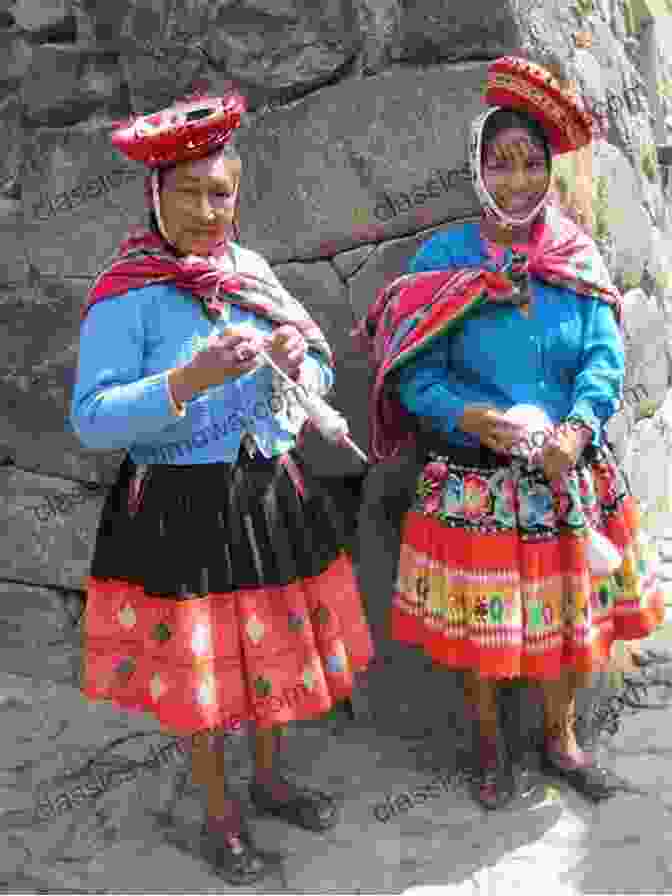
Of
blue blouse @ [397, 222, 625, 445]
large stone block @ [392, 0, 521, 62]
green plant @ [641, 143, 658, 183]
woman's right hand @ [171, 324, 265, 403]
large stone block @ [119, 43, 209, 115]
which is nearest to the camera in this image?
woman's right hand @ [171, 324, 265, 403]

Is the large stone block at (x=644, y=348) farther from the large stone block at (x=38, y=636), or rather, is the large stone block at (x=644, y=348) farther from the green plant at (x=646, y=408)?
the large stone block at (x=38, y=636)

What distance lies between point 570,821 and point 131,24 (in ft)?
7.37

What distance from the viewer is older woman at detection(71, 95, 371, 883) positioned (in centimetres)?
190

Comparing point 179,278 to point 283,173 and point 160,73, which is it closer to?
point 283,173

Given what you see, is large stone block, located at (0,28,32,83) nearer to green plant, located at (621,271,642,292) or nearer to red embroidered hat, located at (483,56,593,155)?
red embroidered hat, located at (483,56,593,155)

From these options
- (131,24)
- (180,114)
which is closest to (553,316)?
(180,114)

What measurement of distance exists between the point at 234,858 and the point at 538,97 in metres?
1.76

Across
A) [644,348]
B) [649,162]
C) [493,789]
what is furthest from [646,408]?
[493,789]

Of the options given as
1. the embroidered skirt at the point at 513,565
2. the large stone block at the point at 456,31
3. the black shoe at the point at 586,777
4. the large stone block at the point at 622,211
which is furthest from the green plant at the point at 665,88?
the black shoe at the point at 586,777

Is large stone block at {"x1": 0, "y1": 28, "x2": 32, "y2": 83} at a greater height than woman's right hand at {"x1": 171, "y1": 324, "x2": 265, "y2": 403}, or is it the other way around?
large stone block at {"x1": 0, "y1": 28, "x2": 32, "y2": 83}

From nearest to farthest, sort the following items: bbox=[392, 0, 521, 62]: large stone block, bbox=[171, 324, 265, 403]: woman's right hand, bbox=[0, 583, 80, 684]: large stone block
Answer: bbox=[171, 324, 265, 403]: woman's right hand → bbox=[392, 0, 521, 62]: large stone block → bbox=[0, 583, 80, 684]: large stone block

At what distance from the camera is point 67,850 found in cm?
233

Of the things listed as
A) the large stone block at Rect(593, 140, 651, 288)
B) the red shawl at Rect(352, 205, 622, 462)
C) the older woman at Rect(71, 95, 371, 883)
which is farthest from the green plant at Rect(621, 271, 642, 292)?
the older woman at Rect(71, 95, 371, 883)

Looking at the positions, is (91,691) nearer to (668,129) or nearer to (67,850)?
(67,850)
